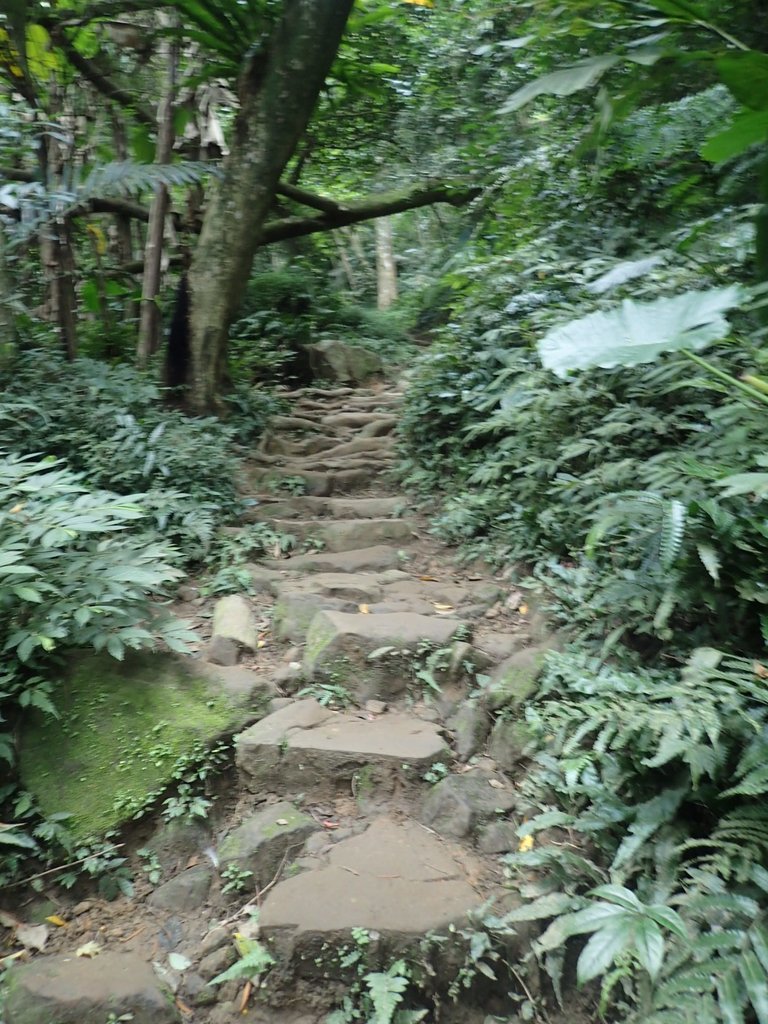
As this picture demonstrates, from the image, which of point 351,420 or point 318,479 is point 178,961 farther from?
point 351,420

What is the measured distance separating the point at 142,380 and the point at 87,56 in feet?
9.78

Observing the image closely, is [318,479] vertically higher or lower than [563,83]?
lower

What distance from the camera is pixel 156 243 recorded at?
5465 millimetres

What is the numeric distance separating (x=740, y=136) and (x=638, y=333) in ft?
3.26

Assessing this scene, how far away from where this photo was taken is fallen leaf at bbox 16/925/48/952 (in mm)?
2066

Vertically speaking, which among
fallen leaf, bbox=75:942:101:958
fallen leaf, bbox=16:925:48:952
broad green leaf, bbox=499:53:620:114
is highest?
broad green leaf, bbox=499:53:620:114

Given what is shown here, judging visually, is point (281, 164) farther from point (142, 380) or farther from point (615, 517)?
point (615, 517)

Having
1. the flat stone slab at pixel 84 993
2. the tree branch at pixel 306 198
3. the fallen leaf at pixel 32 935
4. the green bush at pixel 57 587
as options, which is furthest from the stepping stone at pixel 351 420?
the flat stone slab at pixel 84 993

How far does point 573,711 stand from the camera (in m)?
2.27

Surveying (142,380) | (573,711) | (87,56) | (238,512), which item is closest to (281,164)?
(142,380)

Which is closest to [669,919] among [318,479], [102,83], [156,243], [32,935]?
[32,935]

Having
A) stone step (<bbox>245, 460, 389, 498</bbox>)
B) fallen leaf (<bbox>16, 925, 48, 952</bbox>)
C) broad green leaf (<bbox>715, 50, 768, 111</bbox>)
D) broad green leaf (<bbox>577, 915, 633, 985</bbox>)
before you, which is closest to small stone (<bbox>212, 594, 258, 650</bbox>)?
fallen leaf (<bbox>16, 925, 48, 952</bbox>)

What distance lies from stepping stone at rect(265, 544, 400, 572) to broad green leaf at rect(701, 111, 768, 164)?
2.59 meters

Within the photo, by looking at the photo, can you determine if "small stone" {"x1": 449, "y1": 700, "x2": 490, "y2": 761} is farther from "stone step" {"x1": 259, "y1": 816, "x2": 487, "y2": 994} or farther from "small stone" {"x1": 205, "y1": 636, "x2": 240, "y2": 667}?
"small stone" {"x1": 205, "y1": 636, "x2": 240, "y2": 667}
